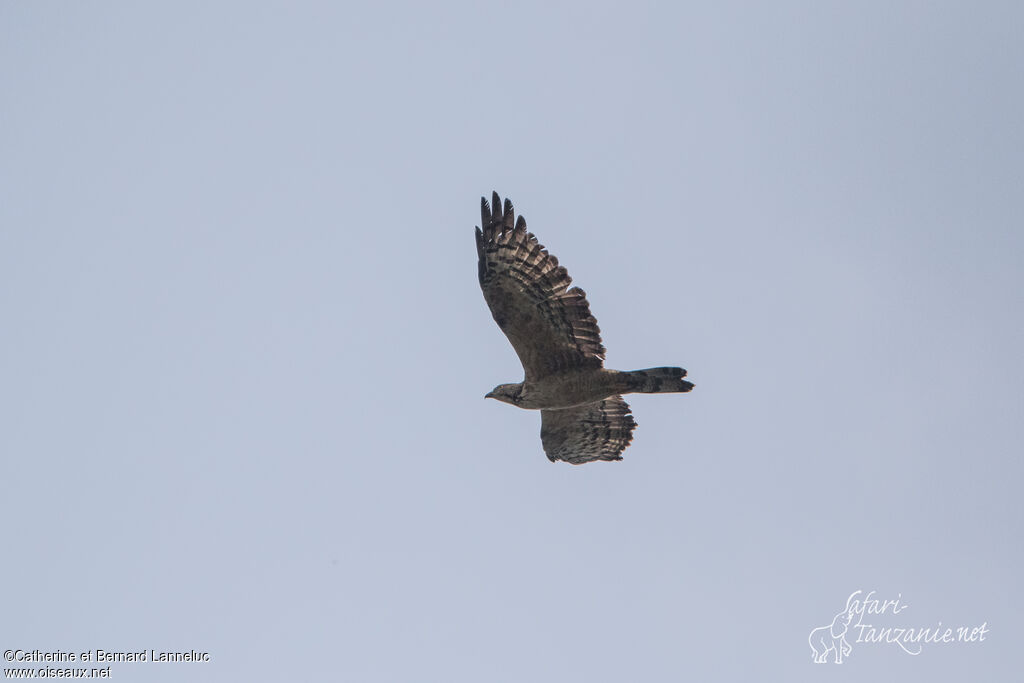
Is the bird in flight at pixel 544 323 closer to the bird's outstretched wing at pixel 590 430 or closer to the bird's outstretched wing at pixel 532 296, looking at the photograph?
the bird's outstretched wing at pixel 532 296

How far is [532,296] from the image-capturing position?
13703 mm

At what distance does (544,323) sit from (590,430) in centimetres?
241

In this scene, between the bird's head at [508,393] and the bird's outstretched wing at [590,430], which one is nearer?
the bird's head at [508,393]

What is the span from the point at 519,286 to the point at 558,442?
120 inches

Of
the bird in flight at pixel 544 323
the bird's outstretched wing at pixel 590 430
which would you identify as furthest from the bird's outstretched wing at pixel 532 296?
the bird's outstretched wing at pixel 590 430

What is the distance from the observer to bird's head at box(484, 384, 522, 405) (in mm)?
14445

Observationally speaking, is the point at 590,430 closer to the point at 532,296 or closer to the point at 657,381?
the point at 657,381

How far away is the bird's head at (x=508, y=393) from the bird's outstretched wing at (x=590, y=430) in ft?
3.00

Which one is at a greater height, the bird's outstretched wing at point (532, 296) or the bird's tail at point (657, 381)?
the bird's outstretched wing at point (532, 296)

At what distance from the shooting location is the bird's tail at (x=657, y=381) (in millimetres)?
13297

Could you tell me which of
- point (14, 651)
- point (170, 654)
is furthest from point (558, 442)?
point (14, 651)

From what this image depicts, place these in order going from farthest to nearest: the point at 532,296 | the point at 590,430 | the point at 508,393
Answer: the point at 590,430 → the point at 508,393 → the point at 532,296

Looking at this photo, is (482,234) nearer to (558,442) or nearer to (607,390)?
(607,390)

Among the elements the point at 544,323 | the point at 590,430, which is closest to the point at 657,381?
the point at 544,323
